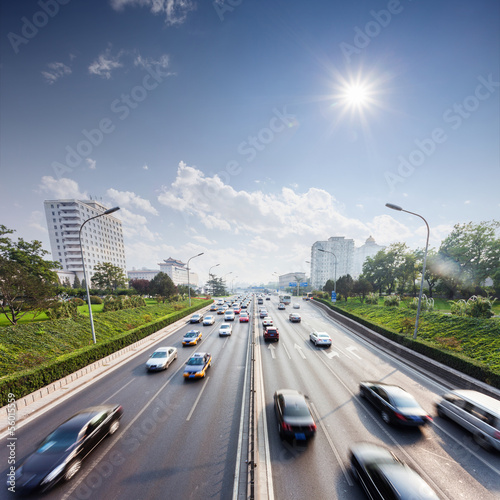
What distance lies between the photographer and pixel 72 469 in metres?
7.03

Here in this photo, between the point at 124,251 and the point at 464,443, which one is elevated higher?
the point at 124,251

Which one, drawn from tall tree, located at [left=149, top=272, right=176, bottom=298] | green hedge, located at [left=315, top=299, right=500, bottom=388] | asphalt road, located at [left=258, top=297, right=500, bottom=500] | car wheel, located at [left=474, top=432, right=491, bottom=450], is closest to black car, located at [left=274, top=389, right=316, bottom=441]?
asphalt road, located at [left=258, top=297, right=500, bottom=500]

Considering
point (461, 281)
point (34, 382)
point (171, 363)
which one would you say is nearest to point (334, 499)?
point (171, 363)

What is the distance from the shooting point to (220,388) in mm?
12922

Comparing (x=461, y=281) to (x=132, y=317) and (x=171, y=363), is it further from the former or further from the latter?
(x=132, y=317)

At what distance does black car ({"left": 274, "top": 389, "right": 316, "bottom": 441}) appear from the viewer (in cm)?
830

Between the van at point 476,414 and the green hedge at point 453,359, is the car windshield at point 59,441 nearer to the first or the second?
the van at point 476,414

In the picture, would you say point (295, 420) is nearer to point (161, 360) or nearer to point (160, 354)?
point (161, 360)

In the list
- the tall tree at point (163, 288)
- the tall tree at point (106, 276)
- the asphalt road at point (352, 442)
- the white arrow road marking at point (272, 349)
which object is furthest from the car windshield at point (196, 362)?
the tall tree at point (106, 276)

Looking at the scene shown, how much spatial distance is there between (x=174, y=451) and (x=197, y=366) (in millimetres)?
6424

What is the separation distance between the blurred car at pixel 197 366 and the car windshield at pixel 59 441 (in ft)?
22.7

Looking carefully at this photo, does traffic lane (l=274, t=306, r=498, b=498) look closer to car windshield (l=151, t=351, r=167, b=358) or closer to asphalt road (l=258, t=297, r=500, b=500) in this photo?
asphalt road (l=258, t=297, r=500, b=500)

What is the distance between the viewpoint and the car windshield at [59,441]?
23.2ft

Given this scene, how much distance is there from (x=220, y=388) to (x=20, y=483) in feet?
28.3
